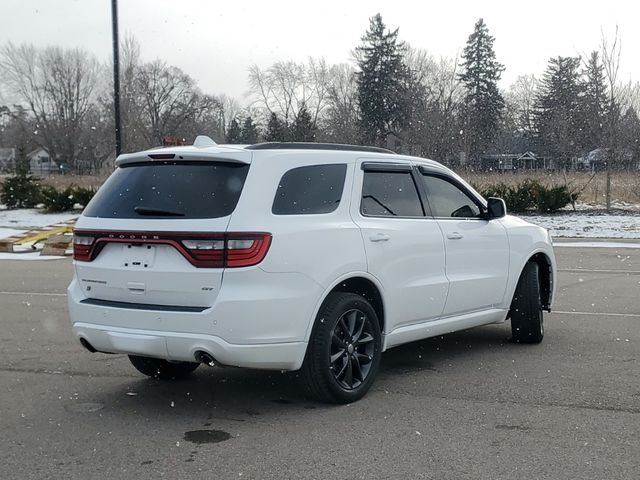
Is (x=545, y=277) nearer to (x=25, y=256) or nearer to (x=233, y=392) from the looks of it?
(x=233, y=392)

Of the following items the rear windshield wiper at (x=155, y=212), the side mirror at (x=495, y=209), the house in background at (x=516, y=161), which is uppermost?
the house in background at (x=516, y=161)

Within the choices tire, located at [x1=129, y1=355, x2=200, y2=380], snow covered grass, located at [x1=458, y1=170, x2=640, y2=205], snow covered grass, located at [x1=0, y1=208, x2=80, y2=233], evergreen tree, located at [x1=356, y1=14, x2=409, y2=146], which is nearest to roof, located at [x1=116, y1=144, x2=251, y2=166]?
tire, located at [x1=129, y1=355, x2=200, y2=380]

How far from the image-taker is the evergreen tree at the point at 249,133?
57.6m

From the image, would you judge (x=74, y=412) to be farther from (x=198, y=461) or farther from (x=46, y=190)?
(x=46, y=190)

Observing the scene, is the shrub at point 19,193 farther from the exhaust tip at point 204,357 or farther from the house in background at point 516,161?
the house in background at point 516,161

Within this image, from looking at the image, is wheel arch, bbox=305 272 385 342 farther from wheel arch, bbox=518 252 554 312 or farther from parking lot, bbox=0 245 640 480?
wheel arch, bbox=518 252 554 312

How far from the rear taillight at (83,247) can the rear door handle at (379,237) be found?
1924mm

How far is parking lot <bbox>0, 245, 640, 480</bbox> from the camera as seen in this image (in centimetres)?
413

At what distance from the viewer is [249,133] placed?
58625mm

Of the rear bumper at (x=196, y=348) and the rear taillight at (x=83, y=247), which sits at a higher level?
the rear taillight at (x=83, y=247)

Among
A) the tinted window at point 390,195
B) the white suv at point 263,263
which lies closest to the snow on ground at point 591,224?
the tinted window at point 390,195

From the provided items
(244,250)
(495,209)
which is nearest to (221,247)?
(244,250)

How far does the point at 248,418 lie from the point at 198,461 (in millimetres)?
841

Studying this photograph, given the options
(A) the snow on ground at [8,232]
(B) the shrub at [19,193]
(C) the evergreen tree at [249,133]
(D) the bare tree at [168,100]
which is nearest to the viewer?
(A) the snow on ground at [8,232]
